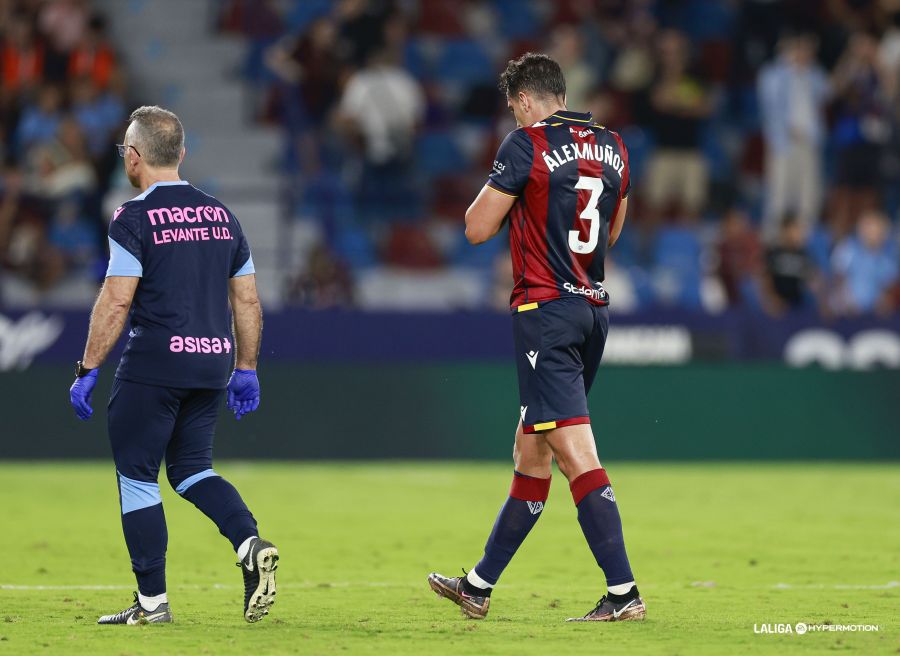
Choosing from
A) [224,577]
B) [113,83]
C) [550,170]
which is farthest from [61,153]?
[550,170]

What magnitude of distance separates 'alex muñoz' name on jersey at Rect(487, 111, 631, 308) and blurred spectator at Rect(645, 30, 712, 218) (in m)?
12.0

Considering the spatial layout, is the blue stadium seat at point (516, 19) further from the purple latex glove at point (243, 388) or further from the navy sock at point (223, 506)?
the navy sock at point (223, 506)

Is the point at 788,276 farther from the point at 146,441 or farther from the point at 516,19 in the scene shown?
the point at 146,441

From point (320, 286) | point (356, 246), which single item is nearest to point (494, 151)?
point (356, 246)

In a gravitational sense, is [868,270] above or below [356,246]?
below

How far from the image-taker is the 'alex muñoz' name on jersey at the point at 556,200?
283 inches

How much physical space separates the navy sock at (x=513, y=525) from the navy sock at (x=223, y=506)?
110cm

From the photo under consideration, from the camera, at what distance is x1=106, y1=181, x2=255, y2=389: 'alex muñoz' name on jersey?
22.7 ft

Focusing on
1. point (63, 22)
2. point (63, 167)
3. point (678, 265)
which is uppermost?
point (63, 22)

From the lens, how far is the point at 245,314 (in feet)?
23.6

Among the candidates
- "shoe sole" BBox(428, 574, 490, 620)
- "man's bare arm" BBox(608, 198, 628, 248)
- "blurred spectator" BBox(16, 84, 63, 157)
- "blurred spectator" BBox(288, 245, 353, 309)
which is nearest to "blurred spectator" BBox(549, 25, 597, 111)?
"blurred spectator" BBox(288, 245, 353, 309)

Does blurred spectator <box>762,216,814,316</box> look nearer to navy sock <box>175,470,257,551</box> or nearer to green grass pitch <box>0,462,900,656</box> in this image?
green grass pitch <box>0,462,900,656</box>
